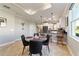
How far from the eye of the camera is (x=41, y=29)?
9.94 feet

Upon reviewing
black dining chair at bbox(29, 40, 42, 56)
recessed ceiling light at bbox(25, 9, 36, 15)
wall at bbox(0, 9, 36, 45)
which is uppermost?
recessed ceiling light at bbox(25, 9, 36, 15)

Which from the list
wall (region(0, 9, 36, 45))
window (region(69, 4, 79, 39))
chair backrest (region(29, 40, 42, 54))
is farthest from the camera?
wall (region(0, 9, 36, 45))

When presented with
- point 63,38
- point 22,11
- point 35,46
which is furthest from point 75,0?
point 63,38

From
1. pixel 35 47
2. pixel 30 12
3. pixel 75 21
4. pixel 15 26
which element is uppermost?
pixel 30 12

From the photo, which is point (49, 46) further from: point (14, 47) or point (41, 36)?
point (14, 47)

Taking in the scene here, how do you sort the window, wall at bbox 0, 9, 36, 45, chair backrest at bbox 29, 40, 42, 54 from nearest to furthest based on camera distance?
the window < chair backrest at bbox 29, 40, 42, 54 < wall at bbox 0, 9, 36, 45

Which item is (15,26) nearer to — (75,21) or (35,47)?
(35,47)

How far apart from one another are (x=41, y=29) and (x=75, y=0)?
163 centimetres

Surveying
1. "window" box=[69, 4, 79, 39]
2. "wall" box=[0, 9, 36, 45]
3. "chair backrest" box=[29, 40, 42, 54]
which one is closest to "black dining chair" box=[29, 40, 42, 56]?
"chair backrest" box=[29, 40, 42, 54]

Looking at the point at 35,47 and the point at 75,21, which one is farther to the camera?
the point at 75,21

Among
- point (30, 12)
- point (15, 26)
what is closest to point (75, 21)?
point (30, 12)

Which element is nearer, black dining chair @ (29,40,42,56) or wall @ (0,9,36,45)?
black dining chair @ (29,40,42,56)

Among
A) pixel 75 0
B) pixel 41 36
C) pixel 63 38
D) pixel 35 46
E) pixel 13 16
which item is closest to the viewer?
pixel 75 0

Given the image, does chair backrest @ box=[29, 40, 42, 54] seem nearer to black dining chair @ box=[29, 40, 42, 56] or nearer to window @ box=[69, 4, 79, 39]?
black dining chair @ box=[29, 40, 42, 56]
